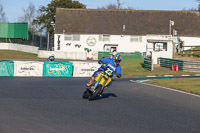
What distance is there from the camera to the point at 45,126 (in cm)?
840

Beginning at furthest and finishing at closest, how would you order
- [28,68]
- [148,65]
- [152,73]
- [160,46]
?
1. [160,46]
2. [148,65]
3. [152,73]
4. [28,68]

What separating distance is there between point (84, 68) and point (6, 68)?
5658 mm

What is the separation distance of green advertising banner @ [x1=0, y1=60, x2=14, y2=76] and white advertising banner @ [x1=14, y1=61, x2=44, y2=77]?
0.92 ft

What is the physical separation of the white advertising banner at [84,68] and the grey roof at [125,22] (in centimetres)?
3820

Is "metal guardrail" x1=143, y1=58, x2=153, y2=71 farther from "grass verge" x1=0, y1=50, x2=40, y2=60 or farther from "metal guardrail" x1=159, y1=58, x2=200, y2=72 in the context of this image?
"grass verge" x1=0, y1=50, x2=40, y2=60

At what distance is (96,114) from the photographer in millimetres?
10430

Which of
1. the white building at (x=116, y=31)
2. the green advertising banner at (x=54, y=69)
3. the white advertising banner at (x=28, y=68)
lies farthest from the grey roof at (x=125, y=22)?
the white advertising banner at (x=28, y=68)

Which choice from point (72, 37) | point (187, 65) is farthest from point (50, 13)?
point (187, 65)

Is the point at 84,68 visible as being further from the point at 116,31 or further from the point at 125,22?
the point at 125,22

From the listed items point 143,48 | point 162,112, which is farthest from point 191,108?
point 143,48

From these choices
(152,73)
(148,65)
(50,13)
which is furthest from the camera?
(50,13)

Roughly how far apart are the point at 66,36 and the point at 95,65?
38.9 meters

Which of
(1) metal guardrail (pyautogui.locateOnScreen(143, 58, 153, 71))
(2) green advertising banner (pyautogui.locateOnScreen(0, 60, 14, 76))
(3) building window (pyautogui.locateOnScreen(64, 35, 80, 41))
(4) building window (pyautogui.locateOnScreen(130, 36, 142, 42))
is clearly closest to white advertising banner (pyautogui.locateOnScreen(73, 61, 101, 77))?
(2) green advertising banner (pyautogui.locateOnScreen(0, 60, 14, 76))

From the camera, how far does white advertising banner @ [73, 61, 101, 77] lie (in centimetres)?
2864
